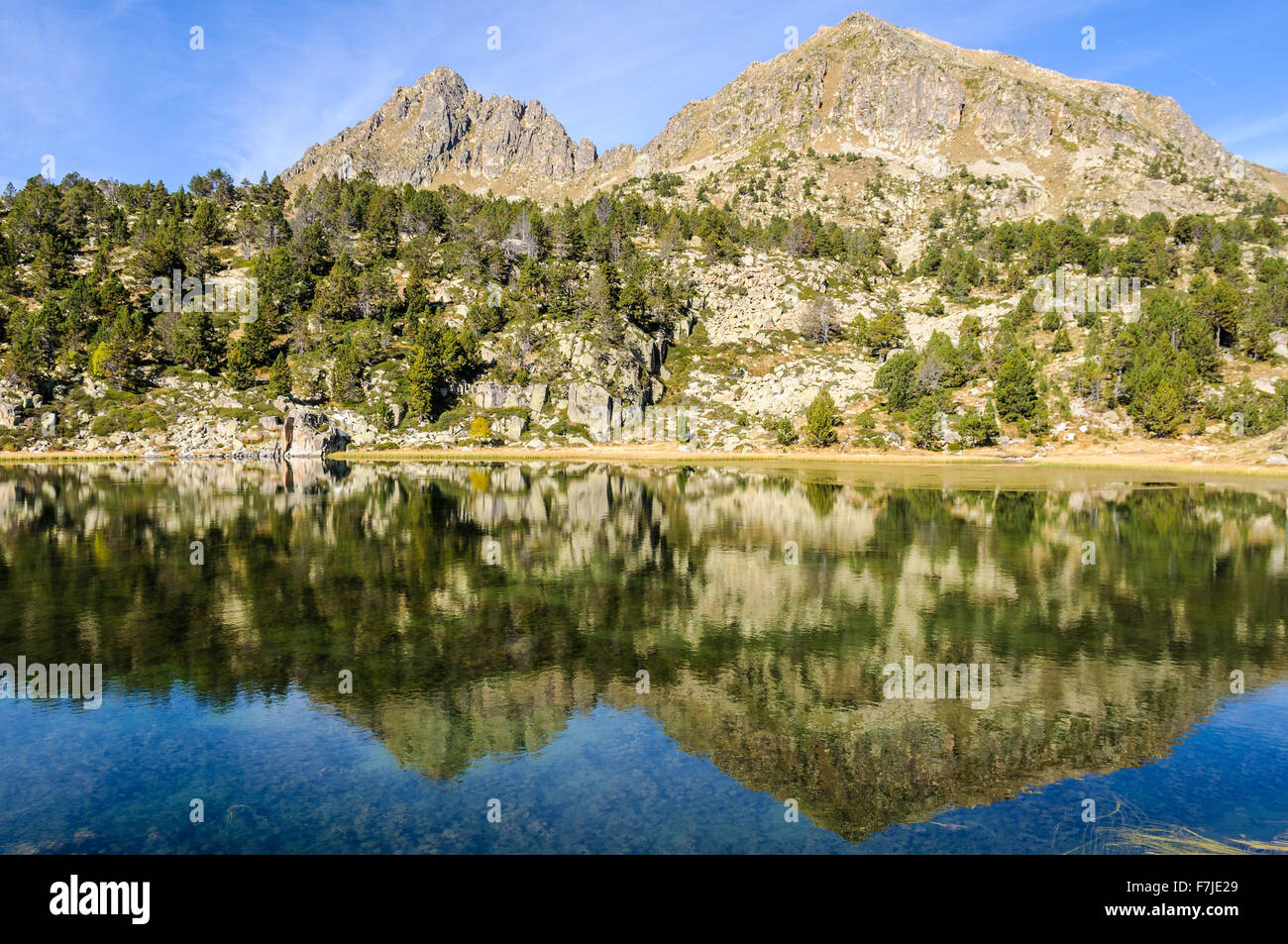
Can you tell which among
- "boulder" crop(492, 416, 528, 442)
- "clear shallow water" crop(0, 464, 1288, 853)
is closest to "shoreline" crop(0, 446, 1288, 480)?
"boulder" crop(492, 416, 528, 442)

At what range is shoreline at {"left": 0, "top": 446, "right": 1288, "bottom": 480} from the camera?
286 feet

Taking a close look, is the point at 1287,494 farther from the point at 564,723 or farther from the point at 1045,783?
the point at 564,723

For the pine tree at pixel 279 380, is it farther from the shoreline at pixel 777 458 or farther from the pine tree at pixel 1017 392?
the pine tree at pixel 1017 392

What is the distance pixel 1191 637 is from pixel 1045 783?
12.2 m

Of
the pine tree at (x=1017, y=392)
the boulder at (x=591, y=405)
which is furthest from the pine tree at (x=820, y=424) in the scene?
the boulder at (x=591, y=405)

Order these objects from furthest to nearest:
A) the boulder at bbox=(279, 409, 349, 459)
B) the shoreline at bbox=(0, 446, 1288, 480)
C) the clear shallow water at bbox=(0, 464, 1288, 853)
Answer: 1. the boulder at bbox=(279, 409, 349, 459)
2. the shoreline at bbox=(0, 446, 1288, 480)
3. the clear shallow water at bbox=(0, 464, 1288, 853)

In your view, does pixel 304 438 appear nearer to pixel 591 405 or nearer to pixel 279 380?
pixel 279 380

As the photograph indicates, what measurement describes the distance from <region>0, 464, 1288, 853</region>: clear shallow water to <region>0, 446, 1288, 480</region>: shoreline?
57941 millimetres

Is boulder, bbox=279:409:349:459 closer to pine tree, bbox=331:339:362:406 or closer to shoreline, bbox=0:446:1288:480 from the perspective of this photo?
shoreline, bbox=0:446:1288:480

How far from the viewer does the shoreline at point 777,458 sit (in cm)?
8725

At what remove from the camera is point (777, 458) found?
107m

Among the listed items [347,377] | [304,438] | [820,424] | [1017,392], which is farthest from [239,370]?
[1017,392]

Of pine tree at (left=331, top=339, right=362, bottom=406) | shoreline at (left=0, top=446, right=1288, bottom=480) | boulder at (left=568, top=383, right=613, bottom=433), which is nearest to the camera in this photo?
shoreline at (left=0, top=446, right=1288, bottom=480)
